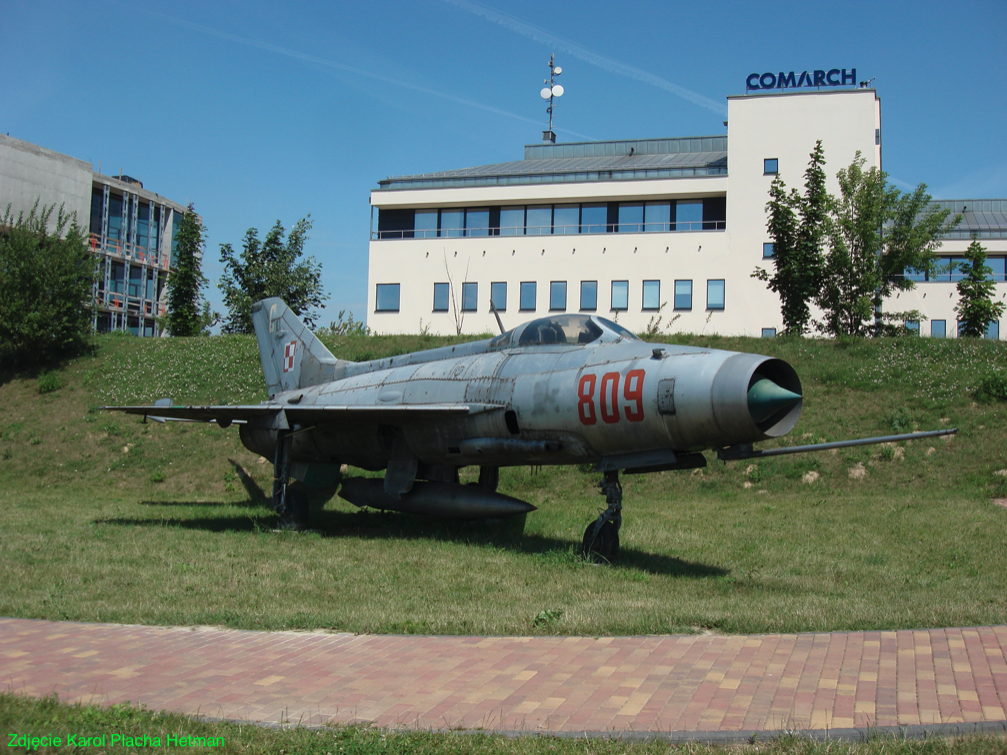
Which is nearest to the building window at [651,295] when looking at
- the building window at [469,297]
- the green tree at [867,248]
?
the building window at [469,297]

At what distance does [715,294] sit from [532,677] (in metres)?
35.2

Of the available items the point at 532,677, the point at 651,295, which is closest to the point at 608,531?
the point at 532,677

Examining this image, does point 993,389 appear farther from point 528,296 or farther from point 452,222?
point 452,222

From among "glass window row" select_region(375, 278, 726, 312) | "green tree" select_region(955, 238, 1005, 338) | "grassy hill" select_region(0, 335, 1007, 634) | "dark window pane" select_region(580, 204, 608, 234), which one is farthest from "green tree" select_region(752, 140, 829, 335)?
"dark window pane" select_region(580, 204, 608, 234)

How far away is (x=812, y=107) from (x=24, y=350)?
1422 inches

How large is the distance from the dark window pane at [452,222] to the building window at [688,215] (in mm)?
11577

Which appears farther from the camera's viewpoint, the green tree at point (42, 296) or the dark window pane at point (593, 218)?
the dark window pane at point (593, 218)

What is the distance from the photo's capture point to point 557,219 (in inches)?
1660

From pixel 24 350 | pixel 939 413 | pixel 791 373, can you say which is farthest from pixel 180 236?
pixel 791 373

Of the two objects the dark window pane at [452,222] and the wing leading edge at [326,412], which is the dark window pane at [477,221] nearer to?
the dark window pane at [452,222]

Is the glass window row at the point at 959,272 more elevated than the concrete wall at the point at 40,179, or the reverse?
the concrete wall at the point at 40,179

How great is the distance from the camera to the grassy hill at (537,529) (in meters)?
7.75

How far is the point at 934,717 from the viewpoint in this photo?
4.75 m

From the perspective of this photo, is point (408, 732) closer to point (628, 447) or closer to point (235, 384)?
point (628, 447)
